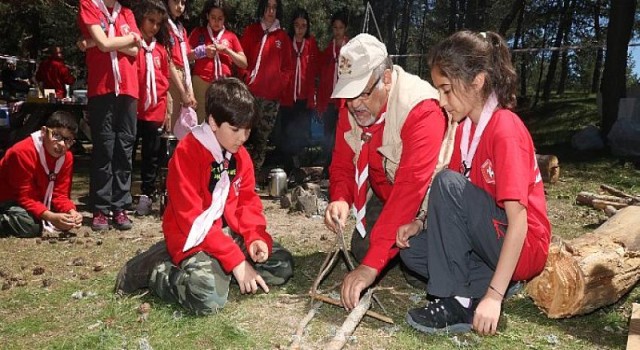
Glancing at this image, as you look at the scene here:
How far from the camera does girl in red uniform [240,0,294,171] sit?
7.10 metres

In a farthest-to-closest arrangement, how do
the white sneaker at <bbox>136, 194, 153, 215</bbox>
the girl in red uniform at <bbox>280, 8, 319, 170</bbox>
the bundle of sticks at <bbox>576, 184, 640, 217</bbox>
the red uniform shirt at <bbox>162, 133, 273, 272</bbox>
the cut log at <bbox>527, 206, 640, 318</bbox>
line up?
the girl in red uniform at <bbox>280, 8, 319, 170</bbox> → the bundle of sticks at <bbox>576, 184, 640, 217</bbox> → the white sneaker at <bbox>136, 194, 153, 215</bbox> → the red uniform shirt at <bbox>162, 133, 273, 272</bbox> → the cut log at <bbox>527, 206, 640, 318</bbox>

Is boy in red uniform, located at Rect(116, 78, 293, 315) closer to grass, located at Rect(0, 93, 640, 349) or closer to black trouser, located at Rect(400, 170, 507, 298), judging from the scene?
grass, located at Rect(0, 93, 640, 349)

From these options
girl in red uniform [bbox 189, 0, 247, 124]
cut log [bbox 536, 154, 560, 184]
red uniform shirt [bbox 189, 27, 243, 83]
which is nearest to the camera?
girl in red uniform [bbox 189, 0, 247, 124]

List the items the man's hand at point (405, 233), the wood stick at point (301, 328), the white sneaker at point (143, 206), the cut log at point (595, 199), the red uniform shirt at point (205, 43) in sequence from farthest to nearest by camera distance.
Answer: the red uniform shirt at point (205, 43)
the cut log at point (595, 199)
the white sneaker at point (143, 206)
the man's hand at point (405, 233)
the wood stick at point (301, 328)

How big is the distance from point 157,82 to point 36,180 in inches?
58.9

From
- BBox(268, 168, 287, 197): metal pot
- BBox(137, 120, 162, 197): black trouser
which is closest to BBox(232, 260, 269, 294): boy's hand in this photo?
BBox(137, 120, 162, 197): black trouser

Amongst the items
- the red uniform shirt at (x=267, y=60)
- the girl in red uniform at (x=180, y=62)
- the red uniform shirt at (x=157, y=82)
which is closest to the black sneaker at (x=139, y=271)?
the red uniform shirt at (x=157, y=82)

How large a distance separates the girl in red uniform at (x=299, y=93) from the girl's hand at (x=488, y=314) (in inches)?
218

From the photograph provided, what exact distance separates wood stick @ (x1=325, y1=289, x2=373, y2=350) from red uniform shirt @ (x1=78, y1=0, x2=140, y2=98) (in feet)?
10.0

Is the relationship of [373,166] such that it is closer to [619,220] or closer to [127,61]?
[619,220]

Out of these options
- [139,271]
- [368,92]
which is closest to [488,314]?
[368,92]

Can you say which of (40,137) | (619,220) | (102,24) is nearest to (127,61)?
(102,24)

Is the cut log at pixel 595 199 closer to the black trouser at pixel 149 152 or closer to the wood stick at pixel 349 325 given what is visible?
the wood stick at pixel 349 325

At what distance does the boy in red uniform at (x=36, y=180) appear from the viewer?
15.2 ft
